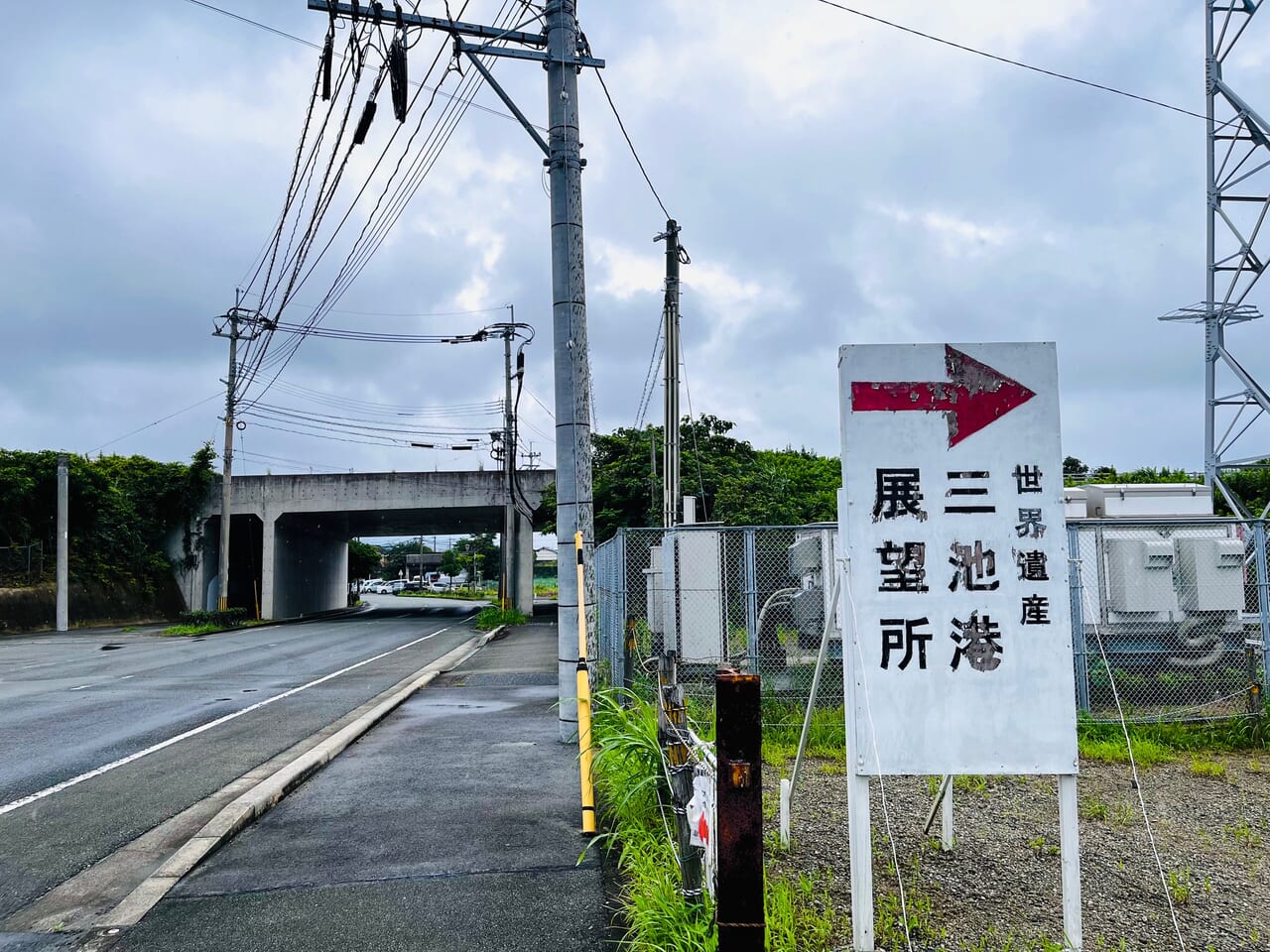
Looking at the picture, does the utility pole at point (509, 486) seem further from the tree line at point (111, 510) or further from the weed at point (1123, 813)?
the weed at point (1123, 813)

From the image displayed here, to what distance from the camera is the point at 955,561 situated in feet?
13.3

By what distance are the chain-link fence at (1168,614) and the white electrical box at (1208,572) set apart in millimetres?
10

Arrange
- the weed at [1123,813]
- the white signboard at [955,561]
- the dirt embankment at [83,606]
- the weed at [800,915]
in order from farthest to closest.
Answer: the dirt embankment at [83,606]
the weed at [1123,813]
the weed at [800,915]
the white signboard at [955,561]

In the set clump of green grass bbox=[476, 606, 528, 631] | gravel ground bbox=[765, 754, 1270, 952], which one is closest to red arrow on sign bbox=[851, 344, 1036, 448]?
gravel ground bbox=[765, 754, 1270, 952]

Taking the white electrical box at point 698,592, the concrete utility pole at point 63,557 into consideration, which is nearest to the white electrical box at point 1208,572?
the white electrical box at point 698,592

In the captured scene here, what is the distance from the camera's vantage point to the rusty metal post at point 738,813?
10.9ft

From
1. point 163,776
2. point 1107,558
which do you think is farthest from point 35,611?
point 1107,558

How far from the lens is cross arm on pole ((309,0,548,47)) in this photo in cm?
890

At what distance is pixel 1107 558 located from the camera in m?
10.8

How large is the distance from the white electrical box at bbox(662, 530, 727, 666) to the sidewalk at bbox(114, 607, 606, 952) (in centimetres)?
328

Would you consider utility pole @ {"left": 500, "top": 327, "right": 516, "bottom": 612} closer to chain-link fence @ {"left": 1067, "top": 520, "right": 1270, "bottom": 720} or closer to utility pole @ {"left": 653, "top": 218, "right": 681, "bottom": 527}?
utility pole @ {"left": 653, "top": 218, "right": 681, "bottom": 527}

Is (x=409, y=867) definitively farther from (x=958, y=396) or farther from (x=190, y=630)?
(x=190, y=630)

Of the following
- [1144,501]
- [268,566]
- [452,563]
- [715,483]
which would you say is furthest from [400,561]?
[1144,501]

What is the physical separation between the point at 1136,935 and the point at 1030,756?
1197mm
